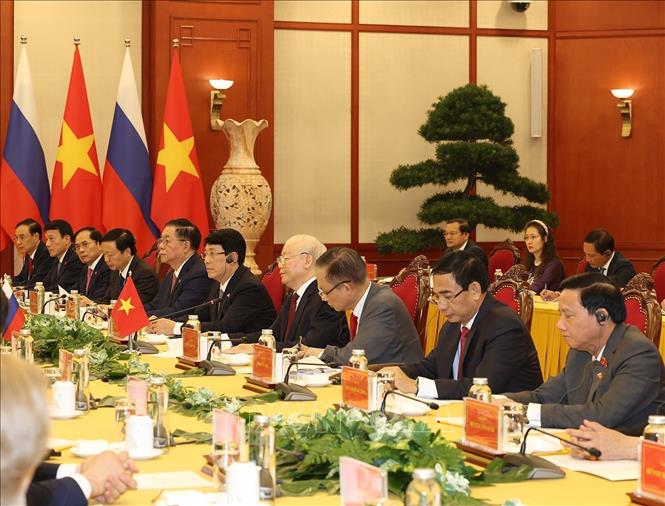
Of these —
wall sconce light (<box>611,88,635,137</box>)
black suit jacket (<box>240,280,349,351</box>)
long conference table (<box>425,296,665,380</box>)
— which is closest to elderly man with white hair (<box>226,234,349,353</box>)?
black suit jacket (<box>240,280,349,351</box>)

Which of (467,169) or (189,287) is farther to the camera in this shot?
(467,169)

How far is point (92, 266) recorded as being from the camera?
8.45 meters

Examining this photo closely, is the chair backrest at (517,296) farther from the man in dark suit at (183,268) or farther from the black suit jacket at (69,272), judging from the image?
the black suit jacket at (69,272)

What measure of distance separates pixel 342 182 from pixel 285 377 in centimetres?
727

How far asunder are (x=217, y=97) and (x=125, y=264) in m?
3.00

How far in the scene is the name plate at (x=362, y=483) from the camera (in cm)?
197

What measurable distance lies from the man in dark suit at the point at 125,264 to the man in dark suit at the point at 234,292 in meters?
1.43

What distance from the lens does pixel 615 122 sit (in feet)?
37.7

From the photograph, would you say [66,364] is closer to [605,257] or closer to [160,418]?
[160,418]

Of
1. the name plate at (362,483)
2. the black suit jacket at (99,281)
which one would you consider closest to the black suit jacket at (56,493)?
the name plate at (362,483)

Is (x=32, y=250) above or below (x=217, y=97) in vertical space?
below

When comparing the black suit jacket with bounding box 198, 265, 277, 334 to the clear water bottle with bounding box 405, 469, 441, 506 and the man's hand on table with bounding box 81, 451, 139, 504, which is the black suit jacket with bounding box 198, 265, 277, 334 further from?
the clear water bottle with bounding box 405, 469, 441, 506

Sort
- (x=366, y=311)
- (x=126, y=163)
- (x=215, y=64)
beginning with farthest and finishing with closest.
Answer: (x=215, y=64)
(x=126, y=163)
(x=366, y=311)

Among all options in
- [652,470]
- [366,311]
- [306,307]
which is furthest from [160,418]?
[306,307]
